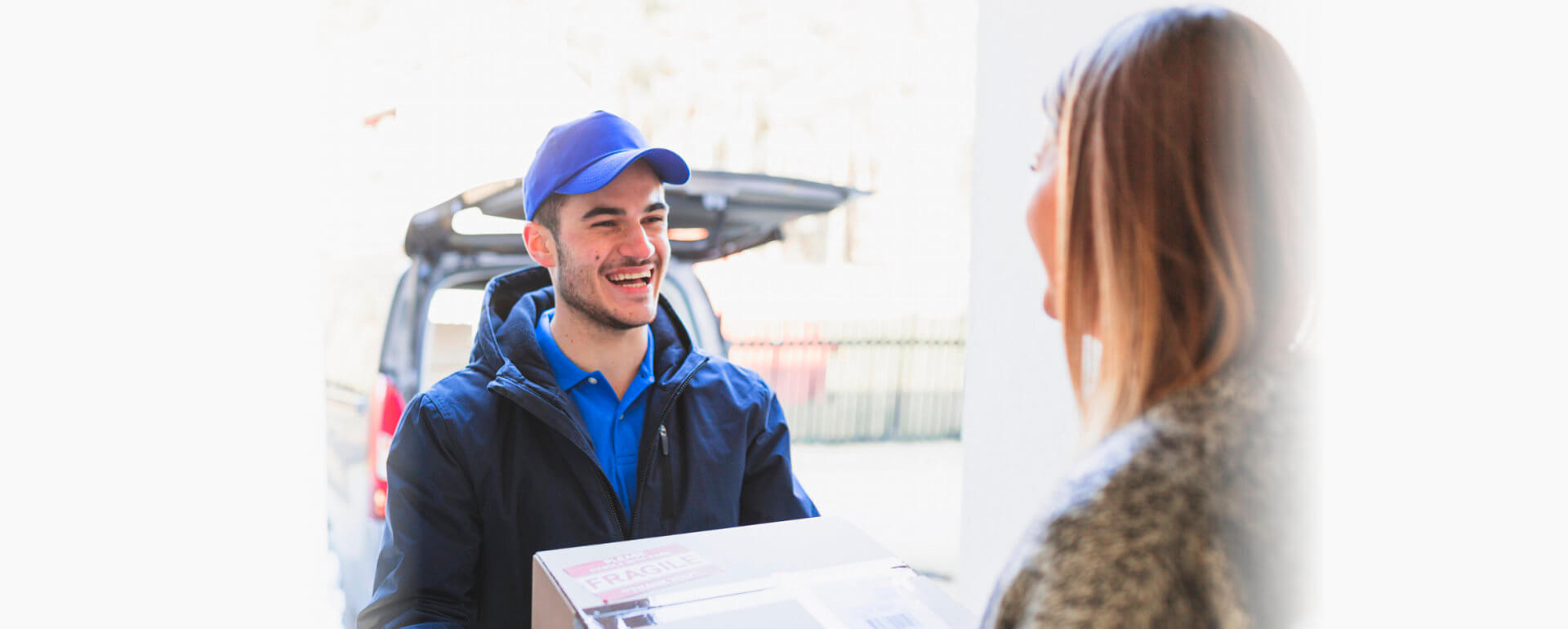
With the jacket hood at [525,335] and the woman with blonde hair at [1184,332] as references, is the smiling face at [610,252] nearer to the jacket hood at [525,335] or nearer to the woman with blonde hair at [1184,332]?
the jacket hood at [525,335]

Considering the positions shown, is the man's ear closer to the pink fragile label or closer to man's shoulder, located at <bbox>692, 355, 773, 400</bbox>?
man's shoulder, located at <bbox>692, 355, 773, 400</bbox>

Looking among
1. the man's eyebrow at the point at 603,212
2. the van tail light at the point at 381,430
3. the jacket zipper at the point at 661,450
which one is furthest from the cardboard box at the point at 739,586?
the van tail light at the point at 381,430

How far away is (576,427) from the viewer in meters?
1.25

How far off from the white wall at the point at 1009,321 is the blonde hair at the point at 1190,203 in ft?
0.54

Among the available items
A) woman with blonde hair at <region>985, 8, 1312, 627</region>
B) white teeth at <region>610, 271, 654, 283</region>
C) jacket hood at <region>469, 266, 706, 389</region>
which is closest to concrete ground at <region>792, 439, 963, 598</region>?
jacket hood at <region>469, 266, 706, 389</region>

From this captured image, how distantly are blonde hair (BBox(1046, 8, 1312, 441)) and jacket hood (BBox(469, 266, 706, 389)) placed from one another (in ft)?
2.58

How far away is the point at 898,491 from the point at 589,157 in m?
2.52

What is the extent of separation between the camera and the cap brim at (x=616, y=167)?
1271 mm

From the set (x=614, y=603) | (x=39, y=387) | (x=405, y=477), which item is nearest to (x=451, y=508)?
(x=405, y=477)

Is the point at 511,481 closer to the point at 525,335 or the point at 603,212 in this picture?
the point at 525,335

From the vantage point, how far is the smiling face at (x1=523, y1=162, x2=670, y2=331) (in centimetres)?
133

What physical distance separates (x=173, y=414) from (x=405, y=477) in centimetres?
48

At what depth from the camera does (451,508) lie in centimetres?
124

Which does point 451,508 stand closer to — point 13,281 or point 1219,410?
point 13,281
